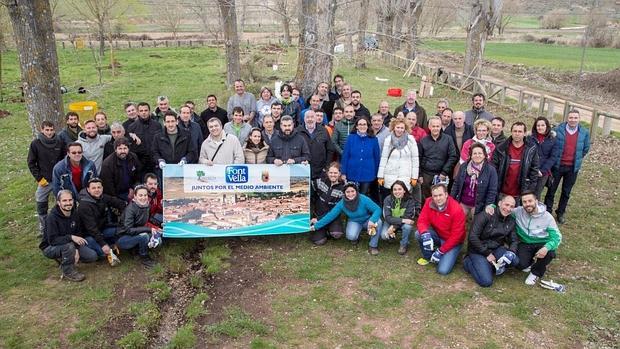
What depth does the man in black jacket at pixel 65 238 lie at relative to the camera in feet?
21.0

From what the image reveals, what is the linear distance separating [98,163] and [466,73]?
61.6 ft

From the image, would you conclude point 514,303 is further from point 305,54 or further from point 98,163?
point 305,54

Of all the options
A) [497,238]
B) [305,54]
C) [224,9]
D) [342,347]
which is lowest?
[342,347]

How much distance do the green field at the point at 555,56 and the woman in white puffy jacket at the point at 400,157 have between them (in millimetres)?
19193

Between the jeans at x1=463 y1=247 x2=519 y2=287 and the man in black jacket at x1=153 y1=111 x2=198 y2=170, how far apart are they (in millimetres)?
4623

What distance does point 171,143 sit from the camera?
7.70m

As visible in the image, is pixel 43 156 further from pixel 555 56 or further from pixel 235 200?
pixel 555 56

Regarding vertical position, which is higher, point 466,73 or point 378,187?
point 466,73

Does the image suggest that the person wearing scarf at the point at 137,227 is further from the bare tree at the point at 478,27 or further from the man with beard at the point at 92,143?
the bare tree at the point at 478,27

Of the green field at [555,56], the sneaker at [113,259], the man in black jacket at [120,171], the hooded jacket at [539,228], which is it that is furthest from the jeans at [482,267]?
the green field at [555,56]

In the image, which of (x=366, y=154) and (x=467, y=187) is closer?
(x=467, y=187)

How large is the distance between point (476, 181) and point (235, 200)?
3741 mm

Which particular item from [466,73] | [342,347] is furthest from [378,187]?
[466,73]

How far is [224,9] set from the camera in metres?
18.7
